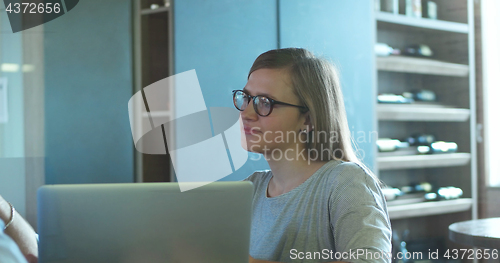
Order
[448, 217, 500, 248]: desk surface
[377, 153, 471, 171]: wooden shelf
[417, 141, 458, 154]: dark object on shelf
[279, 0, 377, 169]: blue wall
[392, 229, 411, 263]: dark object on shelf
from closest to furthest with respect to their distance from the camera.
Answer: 1. [448, 217, 500, 248]: desk surface
2. [279, 0, 377, 169]: blue wall
3. [377, 153, 471, 171]: wooden shelf
4. [392, 229, 411, 263]: dark object on shelf
5. [417, 141, 458, 154]: dark object on shelf

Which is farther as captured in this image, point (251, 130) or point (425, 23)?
point (425, 23)

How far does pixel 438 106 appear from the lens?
3.10 meters

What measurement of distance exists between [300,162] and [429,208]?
208 centimetres

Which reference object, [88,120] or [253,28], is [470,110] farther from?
[88,120]

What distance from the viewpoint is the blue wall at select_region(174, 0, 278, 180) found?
195 cm

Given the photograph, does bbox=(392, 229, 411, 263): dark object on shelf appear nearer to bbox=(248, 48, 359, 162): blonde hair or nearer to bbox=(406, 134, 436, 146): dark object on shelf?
bbox=(406, 134, 436, 146): dark object on shelf

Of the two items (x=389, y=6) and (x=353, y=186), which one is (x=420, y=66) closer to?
(x=389, y=6)

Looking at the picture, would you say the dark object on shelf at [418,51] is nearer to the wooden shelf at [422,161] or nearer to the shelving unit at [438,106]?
the shelving unit at [438,106]

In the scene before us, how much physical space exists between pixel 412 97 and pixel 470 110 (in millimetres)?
426

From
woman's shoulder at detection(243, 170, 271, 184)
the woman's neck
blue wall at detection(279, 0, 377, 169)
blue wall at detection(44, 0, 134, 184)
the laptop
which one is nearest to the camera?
the laptop

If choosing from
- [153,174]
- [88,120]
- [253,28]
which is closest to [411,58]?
[253,28]

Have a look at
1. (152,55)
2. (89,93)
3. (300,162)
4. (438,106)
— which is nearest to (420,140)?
(438,106)

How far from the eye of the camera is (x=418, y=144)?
9.96 ft

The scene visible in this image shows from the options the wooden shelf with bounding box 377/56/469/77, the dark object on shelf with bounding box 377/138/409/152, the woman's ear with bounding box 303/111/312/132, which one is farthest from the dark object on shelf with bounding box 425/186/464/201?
the woman's ear with bounding box 303/111/312/132
